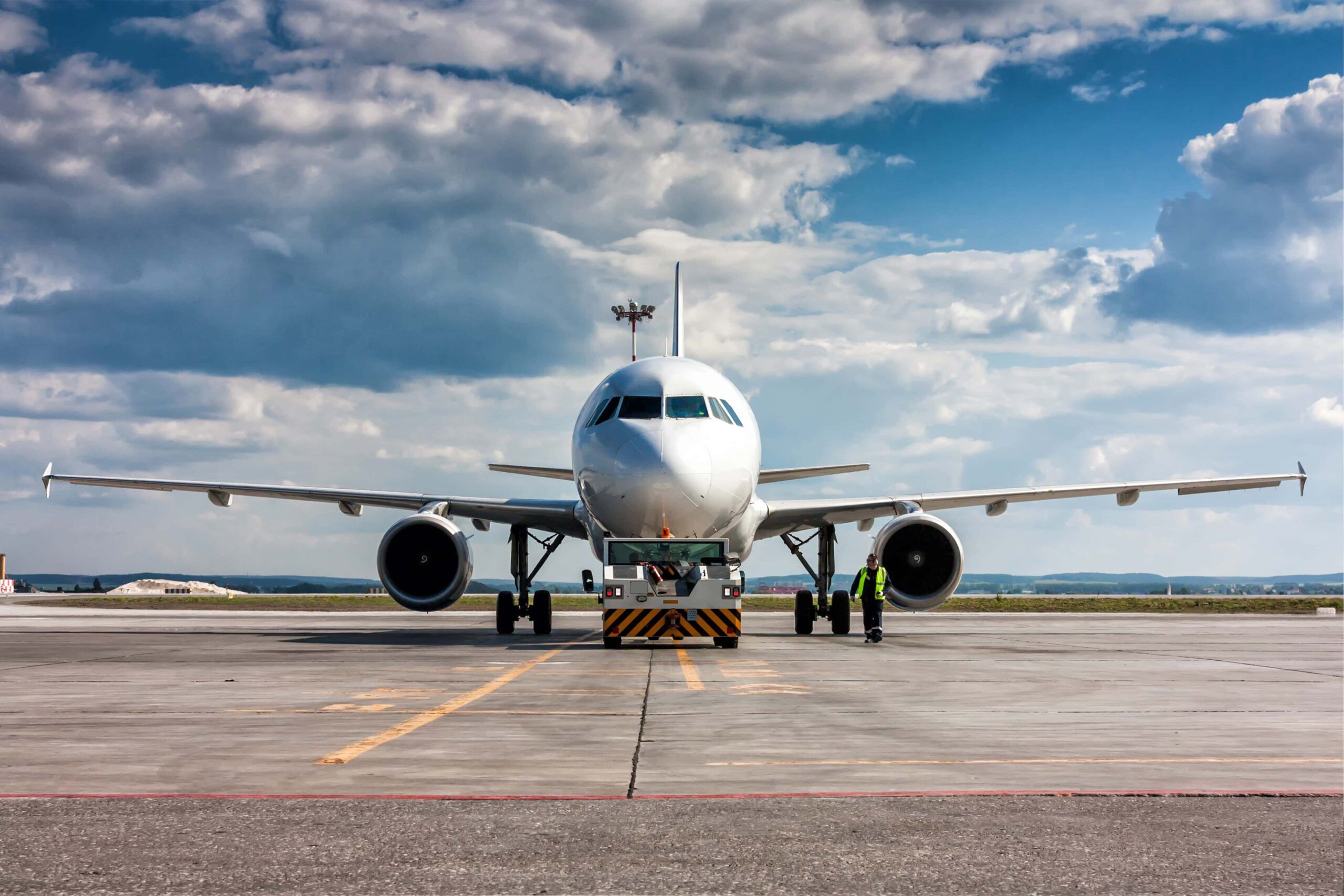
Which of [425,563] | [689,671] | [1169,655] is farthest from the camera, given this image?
[425,563]

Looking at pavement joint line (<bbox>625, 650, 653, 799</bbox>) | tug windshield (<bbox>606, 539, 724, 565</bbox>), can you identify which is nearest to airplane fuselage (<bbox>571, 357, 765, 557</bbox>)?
tug windshield (<bbox>606, 539, 724, 565</bbox>)

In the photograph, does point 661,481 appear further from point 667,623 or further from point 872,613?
point 872,613

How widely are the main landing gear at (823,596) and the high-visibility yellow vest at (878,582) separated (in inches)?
79.8

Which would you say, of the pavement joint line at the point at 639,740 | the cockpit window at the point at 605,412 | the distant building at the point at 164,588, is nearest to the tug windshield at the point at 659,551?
the cockpit window at the point at 605,412

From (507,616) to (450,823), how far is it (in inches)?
725

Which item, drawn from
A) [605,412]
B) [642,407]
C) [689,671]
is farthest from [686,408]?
[689,671]

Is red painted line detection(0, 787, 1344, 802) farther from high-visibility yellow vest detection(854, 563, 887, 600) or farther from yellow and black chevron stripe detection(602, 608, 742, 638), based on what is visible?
high-visibility yellow vest detection(854, 563, 887, 600)

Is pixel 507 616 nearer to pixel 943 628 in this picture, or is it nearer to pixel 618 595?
pixel 618 595

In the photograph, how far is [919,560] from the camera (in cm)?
2269

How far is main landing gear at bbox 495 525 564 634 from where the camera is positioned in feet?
75.6

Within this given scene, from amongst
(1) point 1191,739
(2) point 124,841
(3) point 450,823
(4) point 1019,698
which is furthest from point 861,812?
(4) point 1019,698

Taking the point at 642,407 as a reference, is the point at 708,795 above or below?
below

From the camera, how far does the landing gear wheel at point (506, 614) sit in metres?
23.4

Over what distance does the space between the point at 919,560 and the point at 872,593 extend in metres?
1.81
